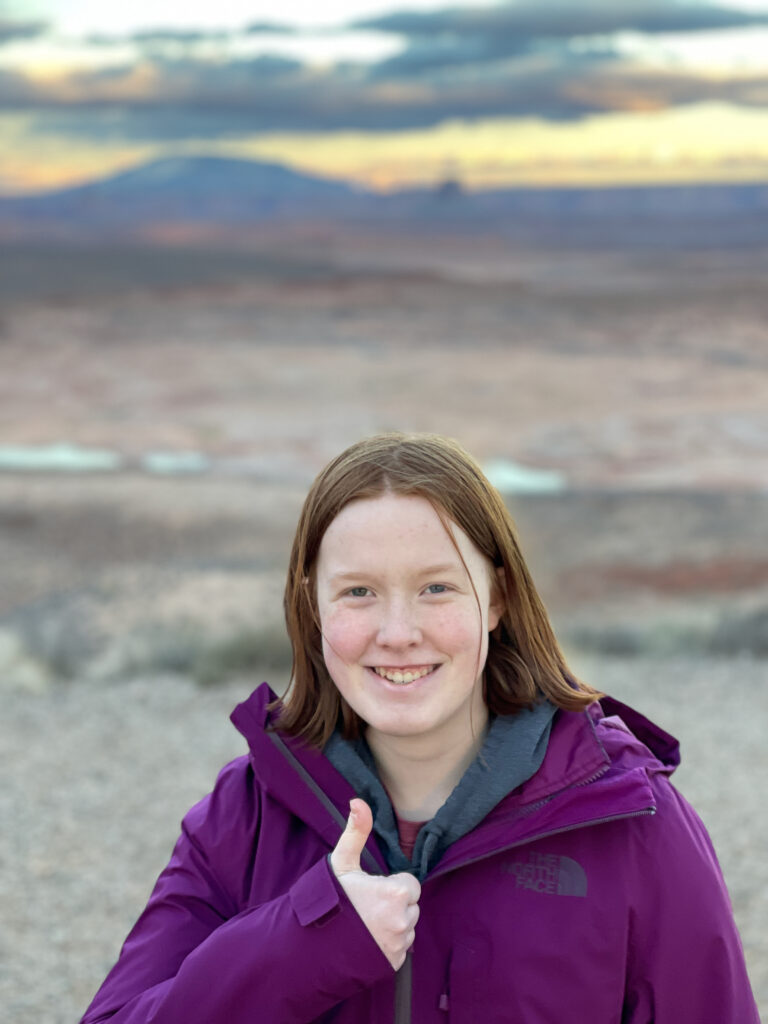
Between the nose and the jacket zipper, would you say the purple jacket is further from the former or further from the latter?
the nose

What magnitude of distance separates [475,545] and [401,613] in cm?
18

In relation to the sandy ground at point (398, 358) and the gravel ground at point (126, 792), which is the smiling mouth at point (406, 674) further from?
the sandy ground at point (398, 358)

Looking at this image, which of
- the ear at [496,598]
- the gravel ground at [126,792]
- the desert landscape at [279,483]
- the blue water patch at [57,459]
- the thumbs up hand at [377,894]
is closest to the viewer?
the thumbs up hand at [377,894]

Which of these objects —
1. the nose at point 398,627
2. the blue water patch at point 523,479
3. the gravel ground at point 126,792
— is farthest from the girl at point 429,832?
the blue water patch at point 523,479

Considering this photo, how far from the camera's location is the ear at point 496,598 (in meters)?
1.94

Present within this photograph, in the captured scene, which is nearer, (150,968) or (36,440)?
(150,968)

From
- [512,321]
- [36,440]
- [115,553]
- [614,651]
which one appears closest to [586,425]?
[512,321]

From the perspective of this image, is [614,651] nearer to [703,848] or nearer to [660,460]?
[660,460]

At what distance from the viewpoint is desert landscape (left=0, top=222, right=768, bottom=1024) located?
7.31 meters

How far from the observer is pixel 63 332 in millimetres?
15930

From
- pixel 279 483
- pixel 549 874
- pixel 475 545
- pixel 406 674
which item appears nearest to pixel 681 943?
pixel 549 874

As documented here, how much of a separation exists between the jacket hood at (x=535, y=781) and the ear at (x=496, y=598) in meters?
0.19

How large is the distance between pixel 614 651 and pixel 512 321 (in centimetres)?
670

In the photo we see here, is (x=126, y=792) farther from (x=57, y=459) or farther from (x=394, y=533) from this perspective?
(x=57, y=459)
